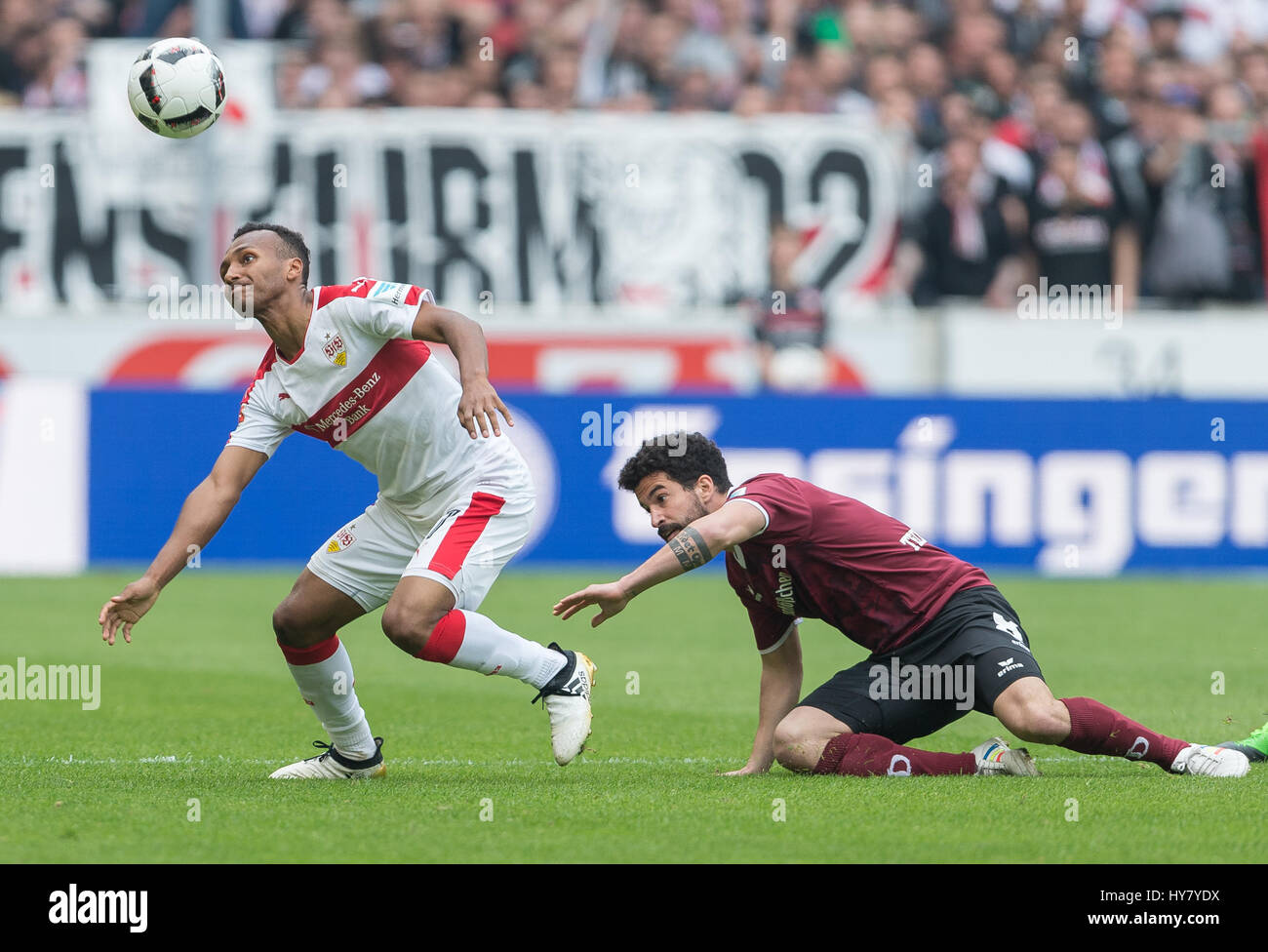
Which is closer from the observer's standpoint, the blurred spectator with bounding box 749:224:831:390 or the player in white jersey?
the player in white jersey

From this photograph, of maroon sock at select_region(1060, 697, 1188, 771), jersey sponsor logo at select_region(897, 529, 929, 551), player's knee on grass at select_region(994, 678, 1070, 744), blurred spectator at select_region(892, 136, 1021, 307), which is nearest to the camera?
player's knee on grass at select_region(994, 678, 1070, 744)

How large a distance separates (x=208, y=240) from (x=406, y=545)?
33.5 ft

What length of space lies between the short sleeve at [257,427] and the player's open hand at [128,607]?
0.73 m

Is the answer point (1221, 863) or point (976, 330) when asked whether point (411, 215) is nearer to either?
point (976, 330)

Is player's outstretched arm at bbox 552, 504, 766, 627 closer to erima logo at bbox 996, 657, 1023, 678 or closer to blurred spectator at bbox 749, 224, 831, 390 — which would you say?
erima logo at bbox 996, 657, 1023, 678

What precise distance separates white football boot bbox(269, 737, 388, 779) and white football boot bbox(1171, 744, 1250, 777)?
9.64 feet

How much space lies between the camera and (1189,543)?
1659 centimetres

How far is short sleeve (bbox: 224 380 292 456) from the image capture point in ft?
23.7

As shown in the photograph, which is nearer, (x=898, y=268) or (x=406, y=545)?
(x=406, y=545)

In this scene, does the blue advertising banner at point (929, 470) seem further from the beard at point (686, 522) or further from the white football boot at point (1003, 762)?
the beard at point (686, 522)

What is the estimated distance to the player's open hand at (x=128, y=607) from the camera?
663 cm

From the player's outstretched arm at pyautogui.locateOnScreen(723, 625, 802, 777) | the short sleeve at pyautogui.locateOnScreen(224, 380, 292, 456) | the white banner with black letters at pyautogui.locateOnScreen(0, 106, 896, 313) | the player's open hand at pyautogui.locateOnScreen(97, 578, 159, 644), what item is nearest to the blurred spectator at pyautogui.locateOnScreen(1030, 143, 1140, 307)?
the white banner with black letters at pyautogui.locateOnScreen(0, 106, 896, 313)

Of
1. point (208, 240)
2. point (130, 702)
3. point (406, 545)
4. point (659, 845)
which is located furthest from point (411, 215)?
point (659, 845)
